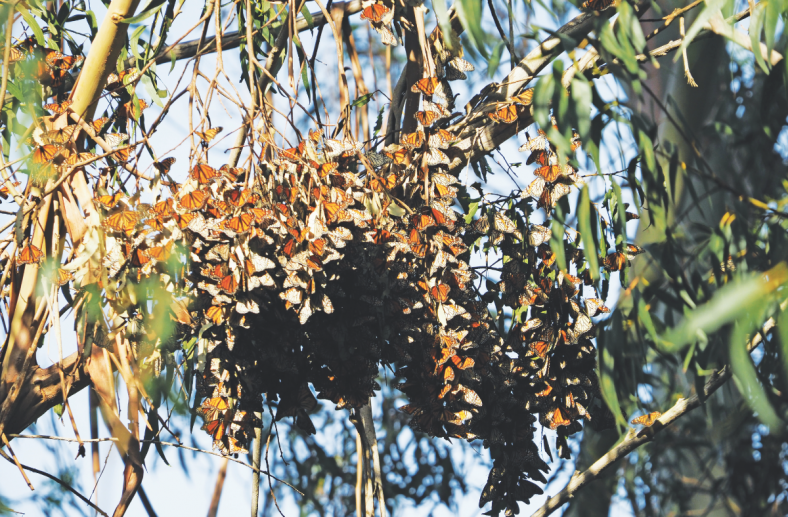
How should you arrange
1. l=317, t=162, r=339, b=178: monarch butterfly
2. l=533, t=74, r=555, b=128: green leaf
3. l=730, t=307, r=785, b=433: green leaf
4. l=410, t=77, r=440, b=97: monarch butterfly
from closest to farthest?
l=730, t=307, r=785, b=433: green leaf
l=533, t=74, r=555, b=128: green leaf
l=317, t=162, r=339, b=178: monarch butterfly
l=410, t=77, r=440, b=97: monarch butterfly

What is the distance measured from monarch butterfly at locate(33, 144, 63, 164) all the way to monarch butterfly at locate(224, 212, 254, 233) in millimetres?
370

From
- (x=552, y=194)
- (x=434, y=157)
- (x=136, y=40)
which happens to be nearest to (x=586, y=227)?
(x=552, y=194)

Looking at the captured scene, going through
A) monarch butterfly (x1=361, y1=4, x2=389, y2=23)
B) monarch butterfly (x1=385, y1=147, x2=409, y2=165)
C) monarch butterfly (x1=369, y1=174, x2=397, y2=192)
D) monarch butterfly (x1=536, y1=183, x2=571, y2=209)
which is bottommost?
monarch butterfly (x1=536, y1=183, x2=571, y2=209)

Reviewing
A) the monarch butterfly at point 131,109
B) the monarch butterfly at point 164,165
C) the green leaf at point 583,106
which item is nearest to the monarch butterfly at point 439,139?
the green leaf at point 583,106

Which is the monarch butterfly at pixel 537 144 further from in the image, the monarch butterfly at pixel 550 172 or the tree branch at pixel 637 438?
the tree branch at pixel 637 438

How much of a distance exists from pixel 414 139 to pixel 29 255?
0.53 m

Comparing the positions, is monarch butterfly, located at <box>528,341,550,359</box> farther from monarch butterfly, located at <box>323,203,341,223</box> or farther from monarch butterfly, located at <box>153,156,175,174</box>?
monarch butterfly, located at <box>153,156,175,174</box>

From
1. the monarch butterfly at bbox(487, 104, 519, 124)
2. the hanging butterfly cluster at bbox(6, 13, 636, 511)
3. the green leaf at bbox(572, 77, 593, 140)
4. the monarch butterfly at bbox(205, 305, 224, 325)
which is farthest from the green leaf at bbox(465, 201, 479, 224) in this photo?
the monarch butterfly at bbox(205, 305, 224, 325)

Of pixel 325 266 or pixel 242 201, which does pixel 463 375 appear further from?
pixel 242 201

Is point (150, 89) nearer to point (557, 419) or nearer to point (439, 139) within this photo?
point (439, 139)

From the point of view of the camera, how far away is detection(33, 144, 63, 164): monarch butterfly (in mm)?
1002

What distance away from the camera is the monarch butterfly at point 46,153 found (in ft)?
3.29

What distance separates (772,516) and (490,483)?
113 centimetres

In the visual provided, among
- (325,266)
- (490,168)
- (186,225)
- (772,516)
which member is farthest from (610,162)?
(772,516)
